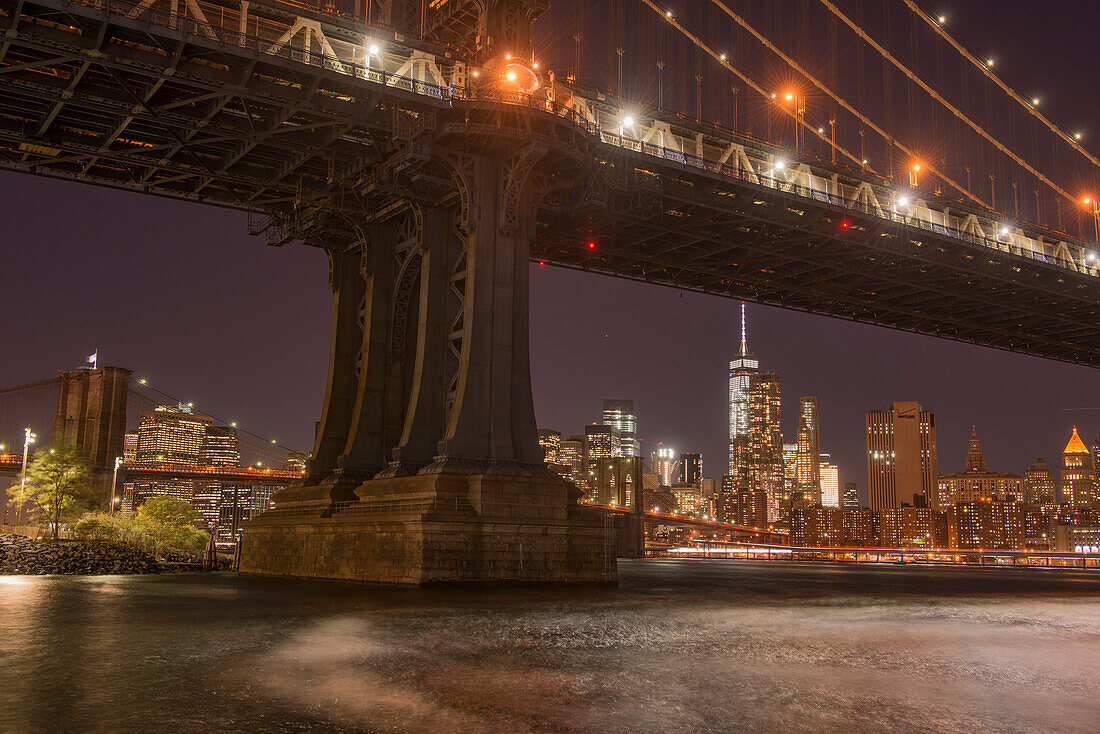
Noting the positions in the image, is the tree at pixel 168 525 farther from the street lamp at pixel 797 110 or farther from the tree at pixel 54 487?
the street lamp at pixel 797 110

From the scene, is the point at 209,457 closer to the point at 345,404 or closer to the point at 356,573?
the point at 345,404

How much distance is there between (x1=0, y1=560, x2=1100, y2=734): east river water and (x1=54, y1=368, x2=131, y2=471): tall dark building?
11016 cm

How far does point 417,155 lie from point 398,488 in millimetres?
14221

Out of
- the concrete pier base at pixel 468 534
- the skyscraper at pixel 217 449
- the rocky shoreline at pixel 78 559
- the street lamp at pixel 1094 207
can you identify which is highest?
the street lamp at pixel 1094 207

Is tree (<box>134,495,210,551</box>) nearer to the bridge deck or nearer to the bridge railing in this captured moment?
the bridge deck

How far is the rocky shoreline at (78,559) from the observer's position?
5522cm

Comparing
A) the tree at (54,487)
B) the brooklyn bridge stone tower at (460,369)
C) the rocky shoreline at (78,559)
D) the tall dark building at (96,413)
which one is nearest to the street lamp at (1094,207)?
the brooklyn bridge stone tower at (460,369)

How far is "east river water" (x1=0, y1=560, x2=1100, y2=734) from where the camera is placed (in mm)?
11367

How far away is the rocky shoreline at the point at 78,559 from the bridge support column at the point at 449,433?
48.1ft

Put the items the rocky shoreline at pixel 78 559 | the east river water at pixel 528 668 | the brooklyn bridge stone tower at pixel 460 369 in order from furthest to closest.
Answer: the rocky shoreline at pixel 78 559
the brooklyn bridge stone tower at pixel 460 369
the east river water at pixel 528 668

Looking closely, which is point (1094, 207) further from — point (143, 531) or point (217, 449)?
point (217, 449)

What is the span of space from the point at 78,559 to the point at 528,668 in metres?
51.7

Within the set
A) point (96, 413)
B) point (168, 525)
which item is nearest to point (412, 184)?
point (168, 525)

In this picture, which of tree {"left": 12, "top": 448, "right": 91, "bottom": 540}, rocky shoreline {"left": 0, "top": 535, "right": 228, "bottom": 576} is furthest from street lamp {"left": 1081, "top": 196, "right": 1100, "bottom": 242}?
tree {"left": 12, "top": 448, "right": 91, "bottom": 540}
